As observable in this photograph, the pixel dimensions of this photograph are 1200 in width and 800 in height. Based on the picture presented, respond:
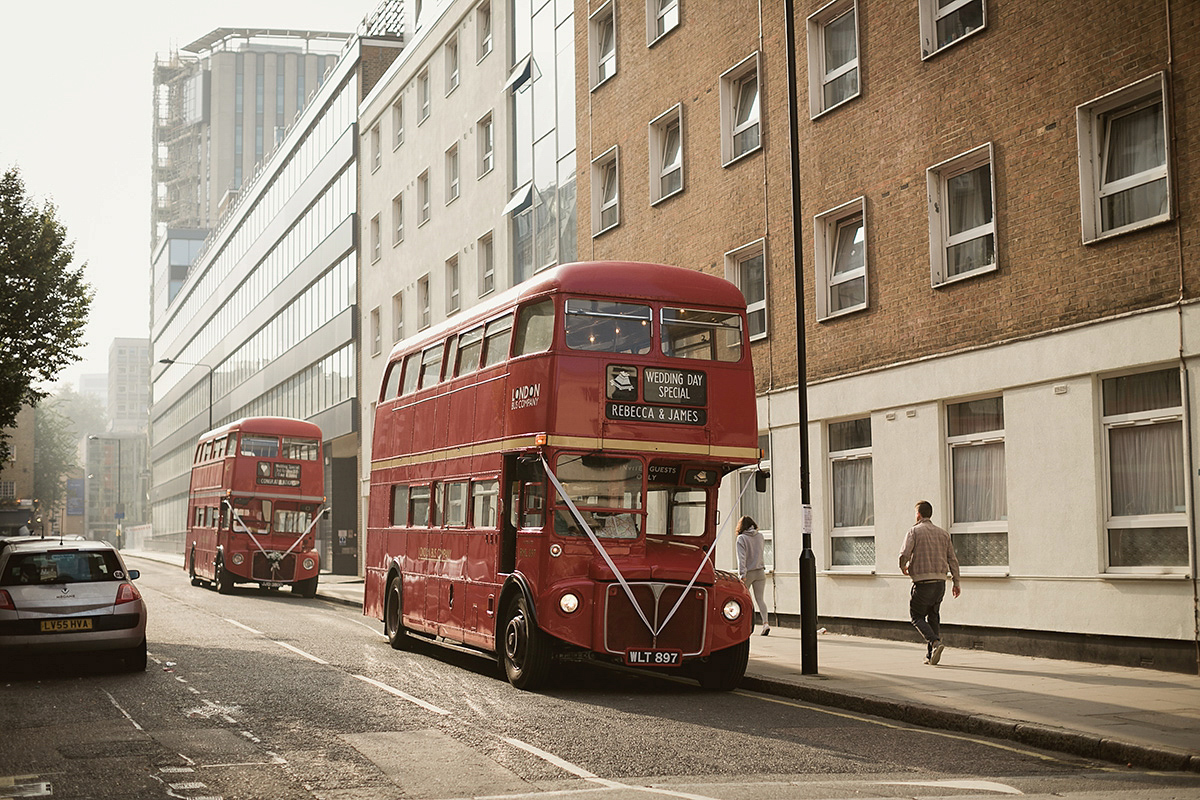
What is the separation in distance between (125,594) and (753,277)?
12067 mm

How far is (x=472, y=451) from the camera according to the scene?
1560 cm

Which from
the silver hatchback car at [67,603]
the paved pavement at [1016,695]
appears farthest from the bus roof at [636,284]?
the silver hatchback car at [67,603]

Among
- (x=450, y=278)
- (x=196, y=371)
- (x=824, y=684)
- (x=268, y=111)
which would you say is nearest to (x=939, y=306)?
(x=824, y=684)

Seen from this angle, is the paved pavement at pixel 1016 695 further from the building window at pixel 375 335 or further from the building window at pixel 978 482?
the building window at pixel 375 335

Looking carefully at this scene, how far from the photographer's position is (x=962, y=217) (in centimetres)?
1786

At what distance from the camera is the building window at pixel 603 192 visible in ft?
92.5

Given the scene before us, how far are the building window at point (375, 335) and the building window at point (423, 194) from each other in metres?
4.88

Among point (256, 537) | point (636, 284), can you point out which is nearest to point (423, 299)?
point (256, 537)

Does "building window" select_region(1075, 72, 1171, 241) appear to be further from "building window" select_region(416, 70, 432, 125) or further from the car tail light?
"building window" select_region(416, 70, 432, 125)

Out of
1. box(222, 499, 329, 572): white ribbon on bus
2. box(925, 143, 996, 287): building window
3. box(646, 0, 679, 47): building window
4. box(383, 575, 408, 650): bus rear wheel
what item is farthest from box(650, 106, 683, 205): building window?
box(222, 499, 329, 572): white ribbon on bus

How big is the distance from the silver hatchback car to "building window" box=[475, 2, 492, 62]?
24.0 m

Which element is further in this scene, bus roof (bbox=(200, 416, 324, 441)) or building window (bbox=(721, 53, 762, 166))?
bus roof (bbox=(200, 416, 324, 441))

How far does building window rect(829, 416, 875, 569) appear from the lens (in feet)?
64.4

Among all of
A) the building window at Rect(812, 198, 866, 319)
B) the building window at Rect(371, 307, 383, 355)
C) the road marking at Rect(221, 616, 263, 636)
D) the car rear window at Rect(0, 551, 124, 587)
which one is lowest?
the road marking at Rect(221, 616, 263, 636)
